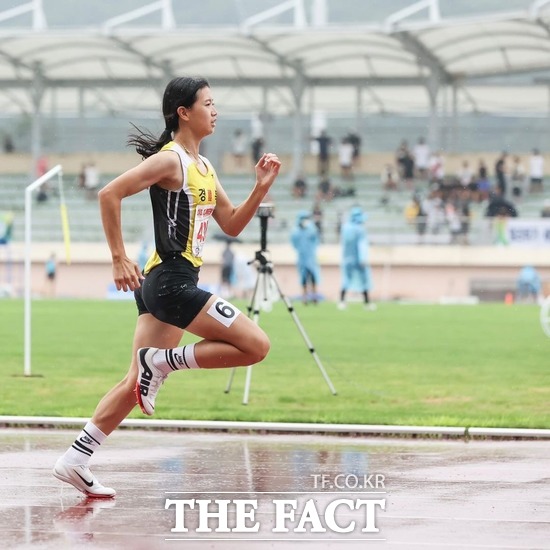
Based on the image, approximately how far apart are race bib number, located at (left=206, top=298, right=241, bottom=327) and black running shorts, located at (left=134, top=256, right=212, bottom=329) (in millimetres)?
55

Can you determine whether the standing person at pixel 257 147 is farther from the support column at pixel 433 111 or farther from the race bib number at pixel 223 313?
the race bib number at pixel 223 313

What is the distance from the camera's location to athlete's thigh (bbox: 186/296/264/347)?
712 centimetres

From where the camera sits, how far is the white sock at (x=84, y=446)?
7395 mm

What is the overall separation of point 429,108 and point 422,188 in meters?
3.63

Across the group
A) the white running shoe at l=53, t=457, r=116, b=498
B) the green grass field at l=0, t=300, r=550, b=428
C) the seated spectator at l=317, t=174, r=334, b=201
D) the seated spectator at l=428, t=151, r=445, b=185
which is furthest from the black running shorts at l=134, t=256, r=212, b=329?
the seated spectator at l=317, t=174, r=334, b=201

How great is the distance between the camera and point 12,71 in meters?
49.5

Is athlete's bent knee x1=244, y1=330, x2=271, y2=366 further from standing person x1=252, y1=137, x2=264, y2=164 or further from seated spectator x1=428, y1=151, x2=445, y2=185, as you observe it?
standing person x1=252, y1=137, x2=264, y2=164

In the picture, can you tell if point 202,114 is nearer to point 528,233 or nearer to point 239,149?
point 528,233

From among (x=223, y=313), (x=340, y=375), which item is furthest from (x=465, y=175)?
(x=223, y=313)

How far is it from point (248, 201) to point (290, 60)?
134 ft

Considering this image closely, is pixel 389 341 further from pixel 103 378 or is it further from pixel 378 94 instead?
pixel 378 94

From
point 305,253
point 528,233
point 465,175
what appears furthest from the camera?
point 465,175

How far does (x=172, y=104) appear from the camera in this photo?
24.5 feet

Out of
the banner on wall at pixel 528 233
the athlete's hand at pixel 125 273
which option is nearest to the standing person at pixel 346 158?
the banner on wall at pixel 528 233
